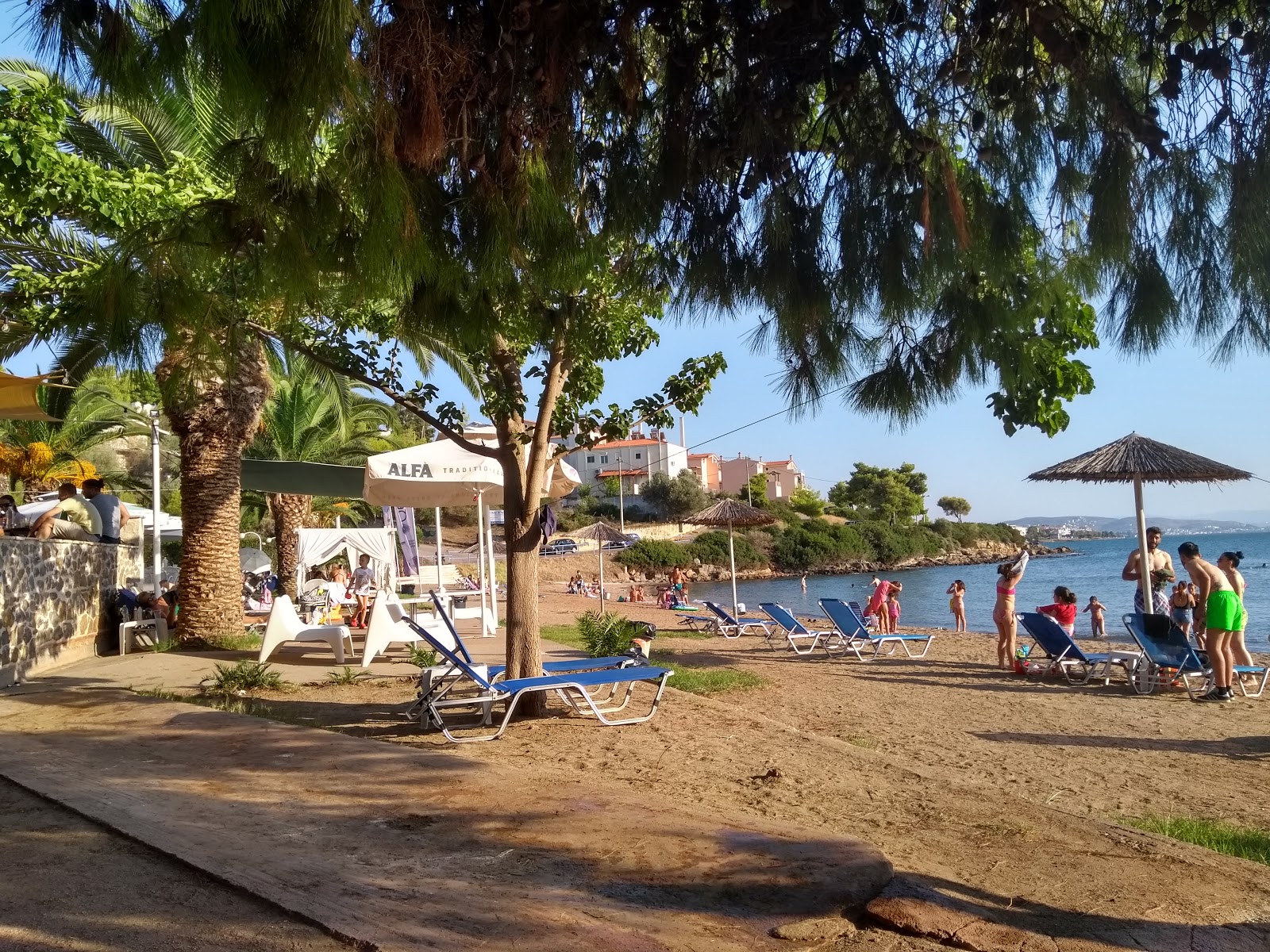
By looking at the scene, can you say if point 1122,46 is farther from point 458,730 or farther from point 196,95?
point 458,730

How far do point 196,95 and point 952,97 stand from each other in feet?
10.2

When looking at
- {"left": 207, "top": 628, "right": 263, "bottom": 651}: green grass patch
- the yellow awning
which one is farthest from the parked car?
the yellow awning

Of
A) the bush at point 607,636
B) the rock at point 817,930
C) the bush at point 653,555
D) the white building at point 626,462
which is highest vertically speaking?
the white building at point 626,462

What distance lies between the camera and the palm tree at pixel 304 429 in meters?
20.8

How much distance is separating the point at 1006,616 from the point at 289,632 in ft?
26.8

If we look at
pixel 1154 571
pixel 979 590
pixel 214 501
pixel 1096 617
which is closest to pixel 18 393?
pixel 214 501

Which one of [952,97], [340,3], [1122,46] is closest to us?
[340,3]

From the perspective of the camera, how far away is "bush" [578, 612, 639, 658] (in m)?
10.4

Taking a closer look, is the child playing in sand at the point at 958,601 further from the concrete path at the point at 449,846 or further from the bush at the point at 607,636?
the concrete path at the point at 449,846

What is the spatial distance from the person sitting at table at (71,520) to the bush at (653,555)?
49.7m

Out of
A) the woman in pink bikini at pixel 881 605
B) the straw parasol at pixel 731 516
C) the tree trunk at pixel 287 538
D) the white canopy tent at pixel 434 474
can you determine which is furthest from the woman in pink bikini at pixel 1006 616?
the tree trunk at pixel 287 538

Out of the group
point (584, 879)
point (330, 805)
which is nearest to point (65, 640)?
point (330, 805)

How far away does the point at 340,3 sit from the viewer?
3521 millimetres

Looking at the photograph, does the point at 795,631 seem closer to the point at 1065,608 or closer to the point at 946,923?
the point at 1065,608
